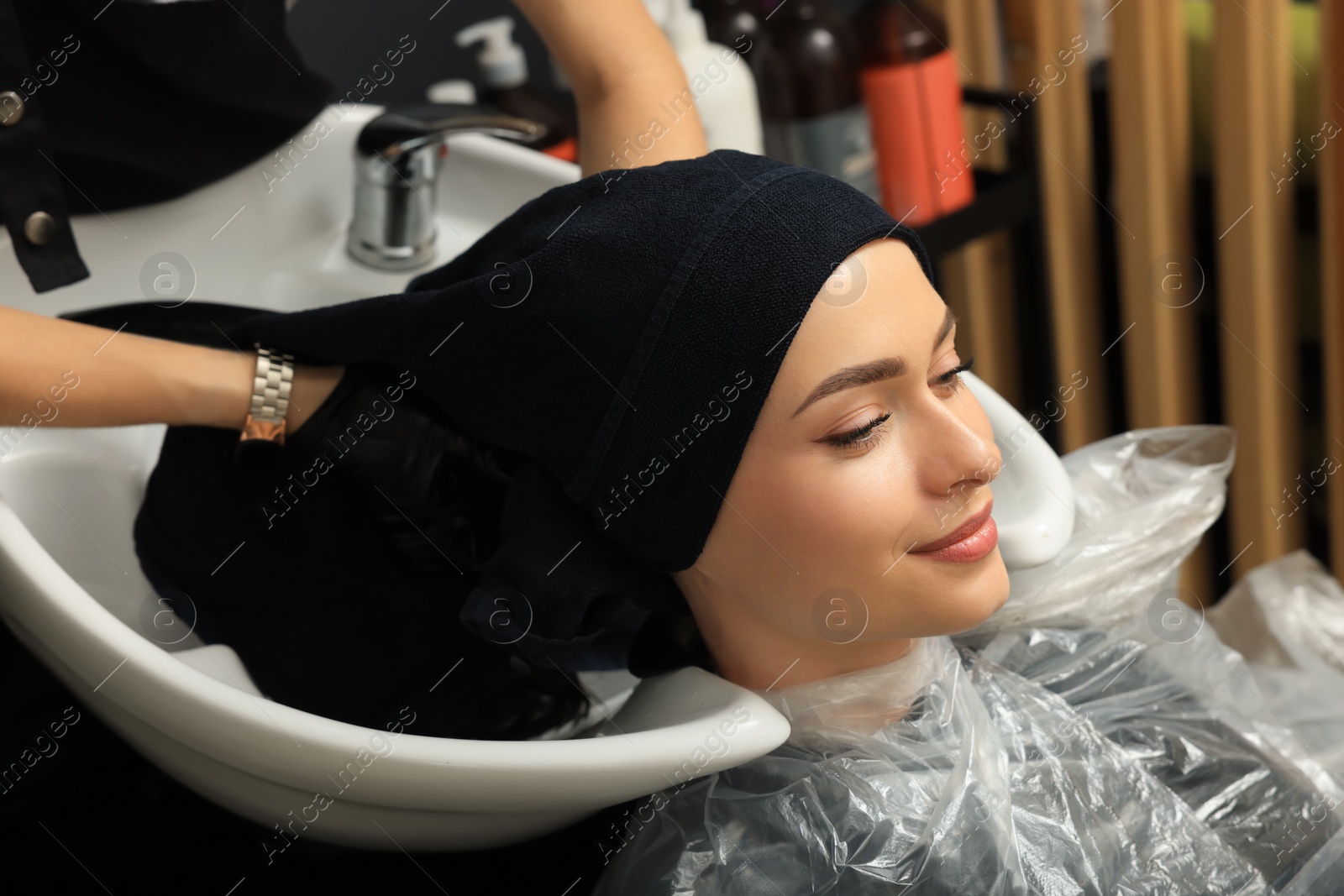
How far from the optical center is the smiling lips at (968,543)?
2.42ft

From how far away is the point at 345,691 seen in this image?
31.2 inches

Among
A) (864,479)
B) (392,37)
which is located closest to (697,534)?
(864,479)

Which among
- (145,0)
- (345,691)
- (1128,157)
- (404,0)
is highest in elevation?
(145,0)

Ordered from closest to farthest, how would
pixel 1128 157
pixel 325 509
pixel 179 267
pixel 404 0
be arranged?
pixel 325 509 < pixel 179 267 < pixel 404 0 < pixel 1128 157

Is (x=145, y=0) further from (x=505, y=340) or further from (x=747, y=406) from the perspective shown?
(x=747, y=406)

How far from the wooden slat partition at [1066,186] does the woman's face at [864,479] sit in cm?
85

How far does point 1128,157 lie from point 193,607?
123cm

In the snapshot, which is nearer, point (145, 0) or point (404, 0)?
point (145, 0)

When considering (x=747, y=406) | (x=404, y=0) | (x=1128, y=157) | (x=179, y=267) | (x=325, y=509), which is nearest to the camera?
(x=747, y=406)

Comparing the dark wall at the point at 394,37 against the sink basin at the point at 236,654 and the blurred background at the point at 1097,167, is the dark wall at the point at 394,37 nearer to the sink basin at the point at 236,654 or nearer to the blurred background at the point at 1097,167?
the blurred background at the point at 1097,167

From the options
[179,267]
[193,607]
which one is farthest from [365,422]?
[179,267]

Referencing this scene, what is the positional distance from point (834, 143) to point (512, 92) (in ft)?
1.13

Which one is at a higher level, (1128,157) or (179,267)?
(179,267)

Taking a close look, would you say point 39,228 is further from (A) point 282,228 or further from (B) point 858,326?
(B) point 858,326
